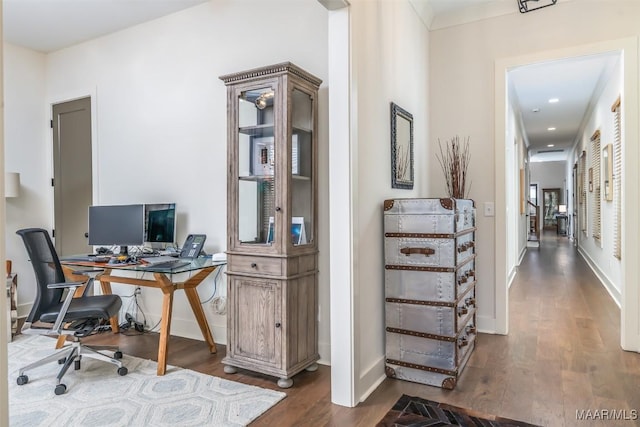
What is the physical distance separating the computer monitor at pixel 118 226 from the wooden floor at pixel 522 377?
84 centimetres

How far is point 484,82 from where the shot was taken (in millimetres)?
3588

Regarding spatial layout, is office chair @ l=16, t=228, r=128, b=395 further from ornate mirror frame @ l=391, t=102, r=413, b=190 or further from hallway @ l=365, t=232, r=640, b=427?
ornate mirror frame @ l=391, t=102, r=413, b=190

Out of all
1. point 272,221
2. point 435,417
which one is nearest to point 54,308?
point 272,221

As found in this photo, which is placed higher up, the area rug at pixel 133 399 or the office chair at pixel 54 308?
the office chair at pixel 54 308

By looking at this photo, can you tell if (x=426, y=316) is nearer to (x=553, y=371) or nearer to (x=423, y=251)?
(x=423, y=251)

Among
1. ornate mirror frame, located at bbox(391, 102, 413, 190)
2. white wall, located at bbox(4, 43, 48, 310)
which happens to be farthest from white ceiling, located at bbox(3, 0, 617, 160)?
ornate mirror frame, located at bbox(391, 102, 413, 190)

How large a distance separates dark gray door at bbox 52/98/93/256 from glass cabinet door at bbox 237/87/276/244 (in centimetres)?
271

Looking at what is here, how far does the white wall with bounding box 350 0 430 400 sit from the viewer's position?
7.77 ft

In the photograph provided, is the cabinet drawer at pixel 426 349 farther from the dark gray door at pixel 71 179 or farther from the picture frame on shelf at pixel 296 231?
the dark gray door at pixel 71 179

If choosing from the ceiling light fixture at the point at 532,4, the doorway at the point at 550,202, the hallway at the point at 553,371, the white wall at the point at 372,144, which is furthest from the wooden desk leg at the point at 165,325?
the doorway at the point at 550,202

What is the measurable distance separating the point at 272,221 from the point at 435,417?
1.47m

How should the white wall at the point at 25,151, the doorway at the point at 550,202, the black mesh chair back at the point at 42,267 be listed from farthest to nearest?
1. the doorway at the point at 550,202
2. the white wall at the point at 25,151
3. the black mesh chair back at the point at 42,267

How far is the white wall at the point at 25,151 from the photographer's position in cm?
428

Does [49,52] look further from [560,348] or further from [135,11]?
[560,348]
